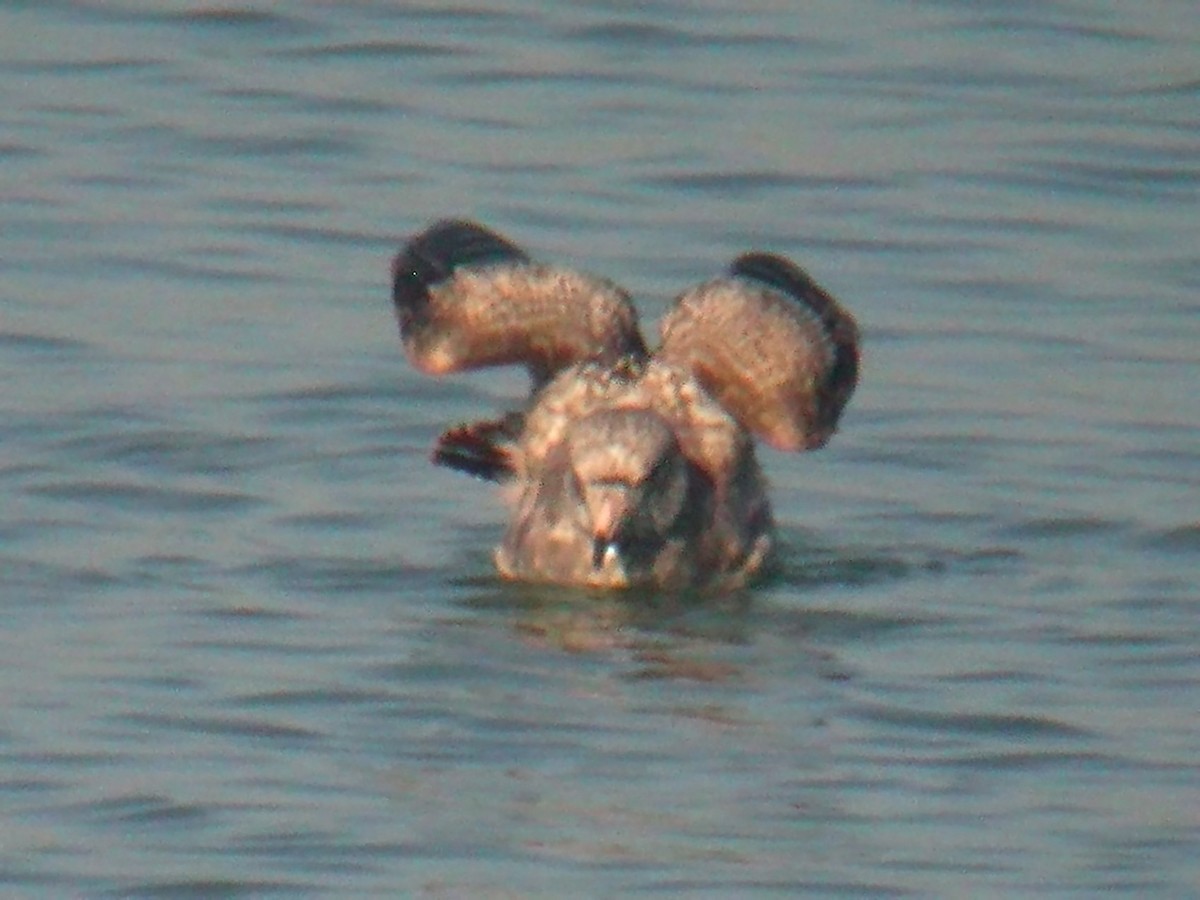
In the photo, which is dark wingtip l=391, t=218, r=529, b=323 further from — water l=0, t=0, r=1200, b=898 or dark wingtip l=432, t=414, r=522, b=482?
water l=0, t=0, r=1200, b=898

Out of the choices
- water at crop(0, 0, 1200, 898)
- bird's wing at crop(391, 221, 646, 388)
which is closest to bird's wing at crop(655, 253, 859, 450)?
bird's wing at crop(391, 221, 646, 388)

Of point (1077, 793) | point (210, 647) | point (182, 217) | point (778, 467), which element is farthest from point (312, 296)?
point (1077, 793)

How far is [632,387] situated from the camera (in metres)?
13.5

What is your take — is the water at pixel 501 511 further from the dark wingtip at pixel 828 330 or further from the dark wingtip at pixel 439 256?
the dark wingtip at pixel 439 256

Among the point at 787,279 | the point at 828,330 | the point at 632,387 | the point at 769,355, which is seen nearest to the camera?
the point at 632,387

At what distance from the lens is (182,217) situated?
58.7ft

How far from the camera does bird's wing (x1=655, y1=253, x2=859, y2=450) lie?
1386 centimetres

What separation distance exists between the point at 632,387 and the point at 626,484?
32.8 inches

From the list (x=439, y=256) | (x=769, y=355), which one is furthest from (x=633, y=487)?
(x=439, y=256)

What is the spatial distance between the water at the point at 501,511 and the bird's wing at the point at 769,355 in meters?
0.46

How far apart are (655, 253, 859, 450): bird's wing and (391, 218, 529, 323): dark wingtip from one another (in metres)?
0.72

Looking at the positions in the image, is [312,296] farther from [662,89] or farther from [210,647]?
[210,647]

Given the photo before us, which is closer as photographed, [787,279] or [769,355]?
[769,355]

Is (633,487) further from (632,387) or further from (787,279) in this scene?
(787,279)
